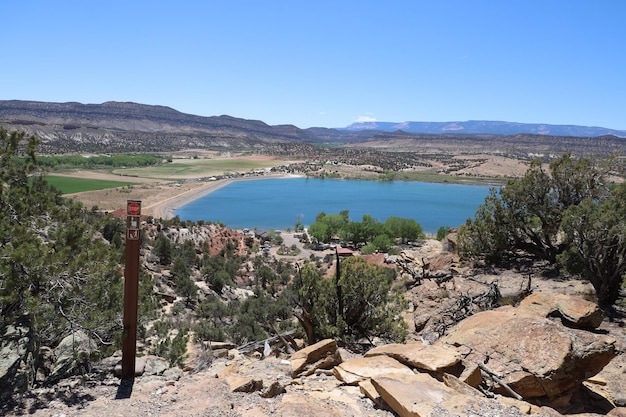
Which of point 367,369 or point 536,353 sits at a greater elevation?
point 536,353

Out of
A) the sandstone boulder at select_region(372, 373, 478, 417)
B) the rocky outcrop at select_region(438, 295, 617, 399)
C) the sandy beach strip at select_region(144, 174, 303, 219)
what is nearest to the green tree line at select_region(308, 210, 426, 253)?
the sandy beach strip at select_region(144, 174, 303, 219)

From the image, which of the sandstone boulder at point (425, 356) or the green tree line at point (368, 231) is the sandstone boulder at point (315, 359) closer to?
the sandstone boulder at point (425, 356)

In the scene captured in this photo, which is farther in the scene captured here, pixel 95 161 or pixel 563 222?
pixel 95 161

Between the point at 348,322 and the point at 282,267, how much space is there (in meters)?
20.3

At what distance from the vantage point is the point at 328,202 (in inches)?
3617

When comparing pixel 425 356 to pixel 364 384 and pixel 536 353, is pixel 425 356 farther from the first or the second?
pixel 536 353

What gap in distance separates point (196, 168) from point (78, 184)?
50.2 m

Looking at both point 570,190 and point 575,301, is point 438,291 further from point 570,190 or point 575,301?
point 570,190

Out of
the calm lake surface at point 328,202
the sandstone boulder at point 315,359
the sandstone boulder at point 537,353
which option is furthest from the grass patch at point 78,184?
the sandstone boulder at point 537,353

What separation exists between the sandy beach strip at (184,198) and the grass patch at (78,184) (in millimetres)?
13620

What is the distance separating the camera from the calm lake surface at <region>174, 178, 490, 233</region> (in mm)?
71500

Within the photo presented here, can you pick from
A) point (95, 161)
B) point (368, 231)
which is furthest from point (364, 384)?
point (95, 161)

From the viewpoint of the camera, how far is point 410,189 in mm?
116375

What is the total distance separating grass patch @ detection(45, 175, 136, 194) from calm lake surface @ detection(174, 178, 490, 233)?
1819 cm
